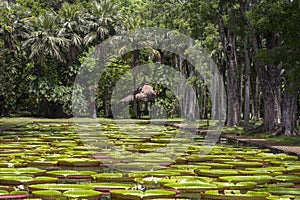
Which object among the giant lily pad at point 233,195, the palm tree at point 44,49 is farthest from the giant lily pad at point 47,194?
the palm tree at point 44,49

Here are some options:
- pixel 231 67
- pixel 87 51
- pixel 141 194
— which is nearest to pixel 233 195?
pixel 141 194

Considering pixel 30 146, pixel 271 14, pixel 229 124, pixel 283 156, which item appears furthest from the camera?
pixel 229 124

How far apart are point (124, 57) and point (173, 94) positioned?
22.9 feet

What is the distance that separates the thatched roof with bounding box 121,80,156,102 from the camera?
48812 millimetres

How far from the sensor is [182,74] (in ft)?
154

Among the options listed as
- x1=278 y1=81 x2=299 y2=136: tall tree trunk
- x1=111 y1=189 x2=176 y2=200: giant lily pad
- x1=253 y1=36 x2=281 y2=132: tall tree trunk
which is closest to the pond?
x1=111 y1=189 x2=176 y2=200: giant lily pad

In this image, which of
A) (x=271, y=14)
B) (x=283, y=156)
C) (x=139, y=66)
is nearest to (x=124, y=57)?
(x=139, y=66)

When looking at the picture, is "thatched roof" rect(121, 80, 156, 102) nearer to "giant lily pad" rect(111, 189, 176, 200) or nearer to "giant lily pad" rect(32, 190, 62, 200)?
"giant lily pad" rect(111, 189, 176, 200)

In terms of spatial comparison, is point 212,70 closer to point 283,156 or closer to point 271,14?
point 271,14

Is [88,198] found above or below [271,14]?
below

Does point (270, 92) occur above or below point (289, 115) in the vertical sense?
above

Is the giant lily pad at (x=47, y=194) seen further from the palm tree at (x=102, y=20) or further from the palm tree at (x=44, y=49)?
the palm tree at (x=102, y=20)

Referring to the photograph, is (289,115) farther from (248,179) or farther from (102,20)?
(102,20)

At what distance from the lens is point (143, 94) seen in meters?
49.3
